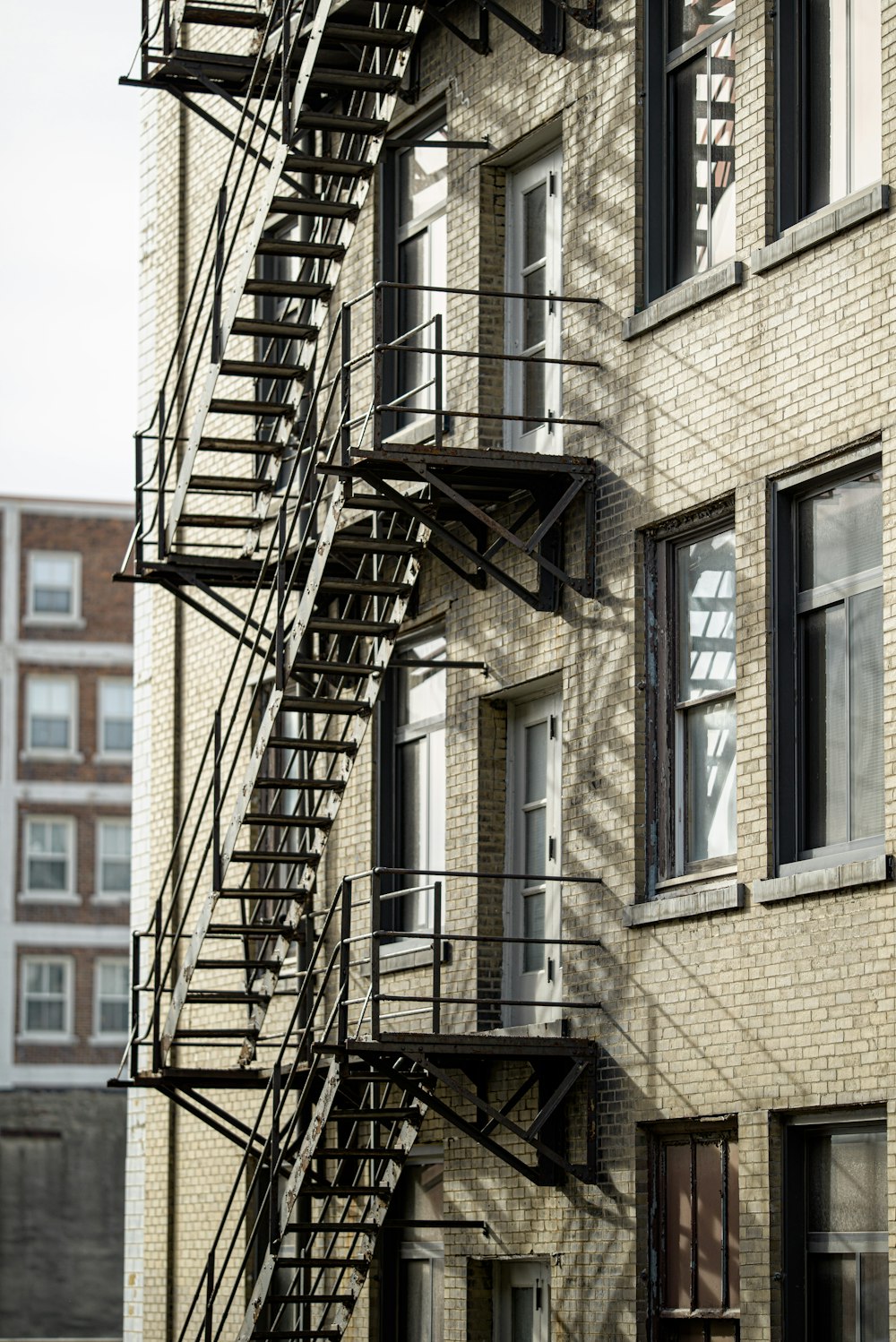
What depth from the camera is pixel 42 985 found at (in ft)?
188

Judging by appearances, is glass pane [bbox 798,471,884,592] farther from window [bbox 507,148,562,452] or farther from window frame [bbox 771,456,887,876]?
window [bbox 507,148,562,452]

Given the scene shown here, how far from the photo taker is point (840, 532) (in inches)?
508

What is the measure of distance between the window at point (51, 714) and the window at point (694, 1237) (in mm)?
45752

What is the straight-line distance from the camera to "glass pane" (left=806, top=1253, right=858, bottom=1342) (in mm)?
12266

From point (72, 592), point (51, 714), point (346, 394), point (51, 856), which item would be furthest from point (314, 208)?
point (72, 592)

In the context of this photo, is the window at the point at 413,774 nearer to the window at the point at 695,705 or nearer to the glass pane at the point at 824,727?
the window at the point at 695,705

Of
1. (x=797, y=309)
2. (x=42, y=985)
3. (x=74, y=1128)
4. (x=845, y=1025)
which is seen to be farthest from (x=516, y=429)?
(x=42, y=985)

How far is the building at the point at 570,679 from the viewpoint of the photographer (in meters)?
12.7

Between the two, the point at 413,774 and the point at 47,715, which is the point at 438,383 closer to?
the point at 413,774

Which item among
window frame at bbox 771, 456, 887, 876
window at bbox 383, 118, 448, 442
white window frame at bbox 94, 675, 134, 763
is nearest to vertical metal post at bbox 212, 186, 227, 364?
window at bbox 383, 118, 448, 442

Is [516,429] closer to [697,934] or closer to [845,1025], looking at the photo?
[697,934]

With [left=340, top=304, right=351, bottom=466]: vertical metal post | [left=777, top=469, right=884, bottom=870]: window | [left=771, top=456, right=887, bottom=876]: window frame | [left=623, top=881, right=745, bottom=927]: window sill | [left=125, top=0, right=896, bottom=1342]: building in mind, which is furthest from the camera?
[left=340, top=304, right=351, bottom=466]: vertical metal post

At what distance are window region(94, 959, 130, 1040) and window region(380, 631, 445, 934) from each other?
132 ft

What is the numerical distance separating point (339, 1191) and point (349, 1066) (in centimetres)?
94
